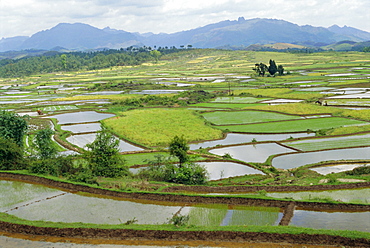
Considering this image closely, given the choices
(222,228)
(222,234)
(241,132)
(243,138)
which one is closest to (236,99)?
(241,132)

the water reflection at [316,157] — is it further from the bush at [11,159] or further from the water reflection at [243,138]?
the bush at [11,159]

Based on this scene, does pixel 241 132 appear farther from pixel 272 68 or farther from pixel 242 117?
pixel 272 68

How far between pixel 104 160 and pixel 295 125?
2051 centimetres

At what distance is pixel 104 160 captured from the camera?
21234 millimetres

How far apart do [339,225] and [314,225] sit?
0.94m

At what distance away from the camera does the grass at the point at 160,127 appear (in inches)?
1243

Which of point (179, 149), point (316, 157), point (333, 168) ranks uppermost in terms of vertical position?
point (179, 149)

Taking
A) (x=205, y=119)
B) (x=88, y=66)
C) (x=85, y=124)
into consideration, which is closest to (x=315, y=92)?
(x=205, y=119)

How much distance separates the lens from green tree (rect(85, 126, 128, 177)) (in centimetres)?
2111

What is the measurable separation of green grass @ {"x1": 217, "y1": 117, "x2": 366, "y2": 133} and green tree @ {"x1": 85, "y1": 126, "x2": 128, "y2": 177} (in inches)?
595

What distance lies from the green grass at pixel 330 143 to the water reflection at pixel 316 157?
1.00 metres

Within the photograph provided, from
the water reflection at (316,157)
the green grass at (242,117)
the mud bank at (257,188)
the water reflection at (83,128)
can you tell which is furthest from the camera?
the green grass at (242,117)

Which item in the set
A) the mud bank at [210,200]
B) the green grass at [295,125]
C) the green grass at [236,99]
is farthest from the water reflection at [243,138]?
the green grass at [236,99]

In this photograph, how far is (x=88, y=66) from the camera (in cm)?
15025
